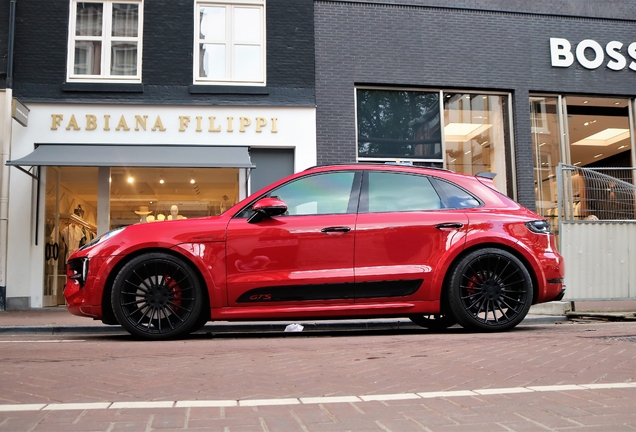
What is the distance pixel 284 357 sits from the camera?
17.7ft

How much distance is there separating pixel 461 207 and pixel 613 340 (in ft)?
6.11

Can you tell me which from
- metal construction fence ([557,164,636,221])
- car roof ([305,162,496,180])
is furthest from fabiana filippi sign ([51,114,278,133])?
car roof ([305,162,496,180])

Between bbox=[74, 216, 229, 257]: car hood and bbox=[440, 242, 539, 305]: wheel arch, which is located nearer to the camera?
bbox=[74, 216, 229, 257]: car hood

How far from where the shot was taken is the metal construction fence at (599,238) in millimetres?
9984

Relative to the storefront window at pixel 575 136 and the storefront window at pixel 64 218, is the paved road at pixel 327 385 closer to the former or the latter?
the storefront window at pixel 64 218

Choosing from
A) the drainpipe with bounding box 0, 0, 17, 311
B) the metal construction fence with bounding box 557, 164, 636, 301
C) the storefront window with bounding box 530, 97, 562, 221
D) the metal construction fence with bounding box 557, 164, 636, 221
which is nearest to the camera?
the metal construction fence with bounding box 557, 164, 636, 301

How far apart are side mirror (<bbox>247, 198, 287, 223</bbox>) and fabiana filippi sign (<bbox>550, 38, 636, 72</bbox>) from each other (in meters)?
10.8

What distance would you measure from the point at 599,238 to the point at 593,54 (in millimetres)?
7348

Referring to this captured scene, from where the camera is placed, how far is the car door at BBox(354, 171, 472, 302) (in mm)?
6883

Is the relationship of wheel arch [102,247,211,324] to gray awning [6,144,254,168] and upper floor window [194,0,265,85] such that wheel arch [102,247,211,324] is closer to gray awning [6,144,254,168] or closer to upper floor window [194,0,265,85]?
gray awning [6,144,254,168]

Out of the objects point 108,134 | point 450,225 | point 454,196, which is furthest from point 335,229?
point 108,134

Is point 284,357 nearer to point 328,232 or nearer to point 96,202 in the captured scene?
point 328,232

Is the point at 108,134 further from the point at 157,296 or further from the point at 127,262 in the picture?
the point at 157,296

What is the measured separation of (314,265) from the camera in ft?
22.4
